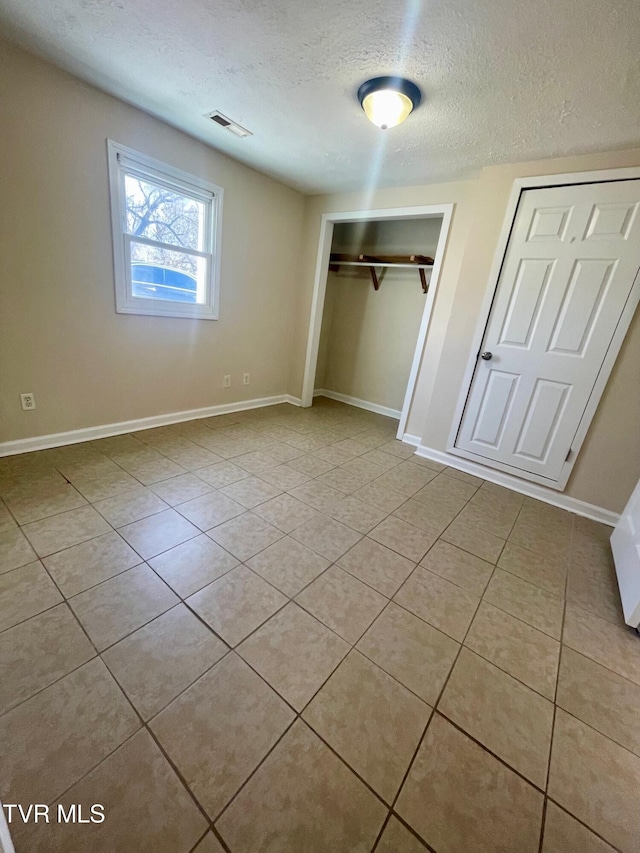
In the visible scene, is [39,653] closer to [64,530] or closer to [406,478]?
[64,530]

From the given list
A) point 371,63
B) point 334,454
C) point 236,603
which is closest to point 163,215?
point 371,63

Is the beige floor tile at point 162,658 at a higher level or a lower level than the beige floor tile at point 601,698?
lower

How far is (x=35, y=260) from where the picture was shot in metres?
2.11

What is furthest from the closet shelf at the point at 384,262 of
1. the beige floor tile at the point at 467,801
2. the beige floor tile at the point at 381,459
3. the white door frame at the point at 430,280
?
the beige floor tile at the point at 467,801

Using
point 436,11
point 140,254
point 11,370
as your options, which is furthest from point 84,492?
point 436,11

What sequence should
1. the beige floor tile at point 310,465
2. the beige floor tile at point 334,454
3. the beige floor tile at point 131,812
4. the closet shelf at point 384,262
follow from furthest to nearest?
the closet shelf at point 384,262
the beige floor tile at point 334,454
the beige floor tile at point 310,465
the beige floor tile at point 131,812

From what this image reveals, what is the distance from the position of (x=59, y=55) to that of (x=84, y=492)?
96.4 inches

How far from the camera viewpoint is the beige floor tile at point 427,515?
208 centimetres

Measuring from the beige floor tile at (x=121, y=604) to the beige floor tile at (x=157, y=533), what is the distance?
0.48ft

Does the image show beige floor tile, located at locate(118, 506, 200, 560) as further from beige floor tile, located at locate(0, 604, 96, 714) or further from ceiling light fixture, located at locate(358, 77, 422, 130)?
ceiling light fixture, located at locate(358, 77, 422, 130)

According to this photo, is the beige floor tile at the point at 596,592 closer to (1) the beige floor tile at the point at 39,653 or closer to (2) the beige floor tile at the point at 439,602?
(2) the beige floor tile at the point at 439,602

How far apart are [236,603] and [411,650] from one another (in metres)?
0.73

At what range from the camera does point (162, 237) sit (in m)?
2.71

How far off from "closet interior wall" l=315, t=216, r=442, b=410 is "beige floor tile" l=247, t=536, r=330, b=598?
287cm
